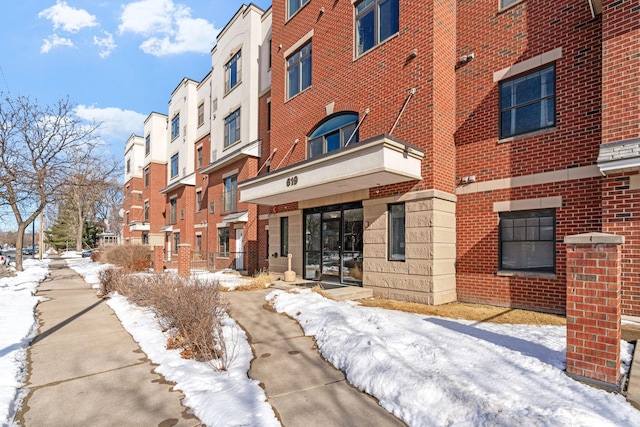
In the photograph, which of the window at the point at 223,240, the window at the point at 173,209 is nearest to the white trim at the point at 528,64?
the window at the point at 223,240

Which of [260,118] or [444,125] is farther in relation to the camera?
[260,118]

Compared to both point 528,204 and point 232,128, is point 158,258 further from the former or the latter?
point 528,204

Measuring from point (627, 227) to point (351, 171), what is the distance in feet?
19.7

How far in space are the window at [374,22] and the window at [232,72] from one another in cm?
1112

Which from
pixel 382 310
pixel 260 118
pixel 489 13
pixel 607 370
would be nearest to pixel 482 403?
pixel 607 370

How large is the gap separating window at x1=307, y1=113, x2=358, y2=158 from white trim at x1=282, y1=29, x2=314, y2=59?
12.6 ft

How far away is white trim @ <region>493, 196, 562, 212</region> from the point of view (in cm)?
834

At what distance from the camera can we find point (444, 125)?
990cm

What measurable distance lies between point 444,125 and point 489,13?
3.39 metres

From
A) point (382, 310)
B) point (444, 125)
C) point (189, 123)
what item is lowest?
point (382, 310)

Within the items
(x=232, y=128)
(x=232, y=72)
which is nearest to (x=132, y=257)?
(x=232, y=128)

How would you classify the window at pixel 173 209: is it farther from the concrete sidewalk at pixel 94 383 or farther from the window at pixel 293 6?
the concrete sidewalk at pixel 94 383

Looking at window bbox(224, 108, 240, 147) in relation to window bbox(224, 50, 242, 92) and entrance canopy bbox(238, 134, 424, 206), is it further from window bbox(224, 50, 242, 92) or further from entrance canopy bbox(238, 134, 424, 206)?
entrance canopy bbox(238, 134, 424, 206)

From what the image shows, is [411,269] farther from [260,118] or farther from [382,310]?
[260,118]
